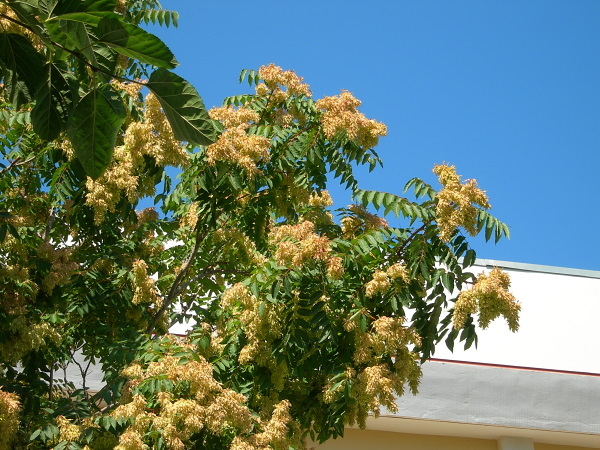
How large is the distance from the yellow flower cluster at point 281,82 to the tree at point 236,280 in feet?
0.05

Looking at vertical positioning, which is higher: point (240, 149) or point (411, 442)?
point (240, 149)

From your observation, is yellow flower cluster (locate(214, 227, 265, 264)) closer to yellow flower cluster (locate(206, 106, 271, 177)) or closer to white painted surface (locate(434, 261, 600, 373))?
yellow flower cluster (locate(206, 106, 271, 177))

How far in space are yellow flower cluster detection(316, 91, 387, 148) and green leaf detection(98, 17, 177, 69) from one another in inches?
146

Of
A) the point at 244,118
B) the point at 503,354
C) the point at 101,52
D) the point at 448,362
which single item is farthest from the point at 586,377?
the point at 101,52

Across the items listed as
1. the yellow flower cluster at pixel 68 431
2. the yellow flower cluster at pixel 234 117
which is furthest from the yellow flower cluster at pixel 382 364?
the yellow flower cluster at pixel 234 117

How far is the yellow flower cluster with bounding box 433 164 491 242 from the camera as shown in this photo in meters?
5.01

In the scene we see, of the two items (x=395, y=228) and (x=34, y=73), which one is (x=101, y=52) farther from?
(x=395, y=228)

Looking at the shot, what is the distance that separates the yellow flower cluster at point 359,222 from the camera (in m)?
5.91

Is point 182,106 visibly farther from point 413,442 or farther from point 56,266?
point 413,442

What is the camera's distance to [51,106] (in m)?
2.06

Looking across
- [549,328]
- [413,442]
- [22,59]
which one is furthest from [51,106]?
[549,328]

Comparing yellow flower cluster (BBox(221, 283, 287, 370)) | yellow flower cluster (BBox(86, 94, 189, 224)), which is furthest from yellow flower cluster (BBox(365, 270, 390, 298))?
yellow flower cluster (BBox(86, 94, 189, 224))

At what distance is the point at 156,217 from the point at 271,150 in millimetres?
1488

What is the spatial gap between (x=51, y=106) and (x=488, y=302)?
3.45 meters
